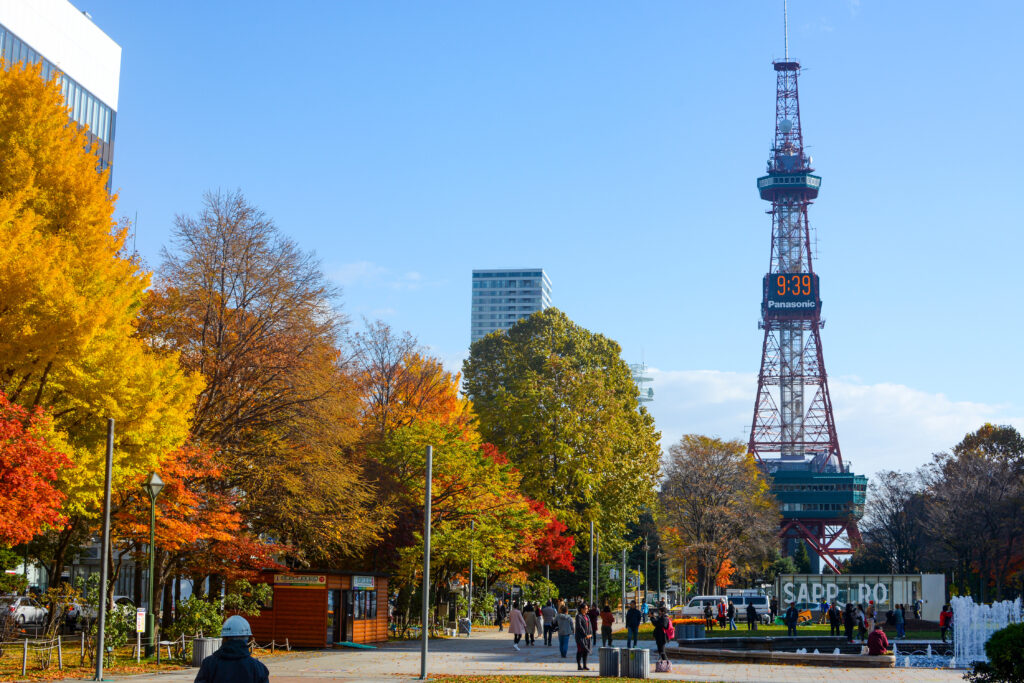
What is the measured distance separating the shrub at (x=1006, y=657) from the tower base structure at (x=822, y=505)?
104 m

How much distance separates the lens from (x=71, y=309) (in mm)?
24875

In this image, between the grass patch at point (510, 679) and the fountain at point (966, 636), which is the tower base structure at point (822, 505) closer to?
the fountain at point (966, 636)

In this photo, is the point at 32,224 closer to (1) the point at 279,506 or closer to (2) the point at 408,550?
(1) the point at 279,506

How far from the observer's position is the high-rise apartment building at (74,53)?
186 feet

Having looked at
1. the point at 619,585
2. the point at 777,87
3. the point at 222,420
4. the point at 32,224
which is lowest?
the point at 619,585

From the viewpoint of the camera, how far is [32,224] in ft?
83.6

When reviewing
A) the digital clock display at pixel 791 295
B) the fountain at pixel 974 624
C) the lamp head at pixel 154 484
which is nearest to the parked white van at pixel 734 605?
the fountain at pixel 974 624

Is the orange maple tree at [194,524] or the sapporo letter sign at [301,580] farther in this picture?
the sapporo letter sign at [301,580]

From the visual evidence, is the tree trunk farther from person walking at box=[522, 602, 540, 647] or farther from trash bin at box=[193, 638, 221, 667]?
person walking at box=[522, 602, 540, 647]

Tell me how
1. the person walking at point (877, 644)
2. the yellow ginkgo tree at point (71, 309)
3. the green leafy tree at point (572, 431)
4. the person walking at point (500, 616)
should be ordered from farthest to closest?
the green leafy tree at point (572, 431)
the person walking at point (500, 616)
the person walking at point (877, 644)
the yellow ginkgo tree at point (71, 309)

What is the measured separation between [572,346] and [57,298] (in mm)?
41857

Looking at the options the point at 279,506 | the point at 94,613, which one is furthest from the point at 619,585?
the point at 94,613

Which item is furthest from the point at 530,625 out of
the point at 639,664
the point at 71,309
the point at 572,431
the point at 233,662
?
the point at 233,662

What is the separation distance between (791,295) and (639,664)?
117505 mm
